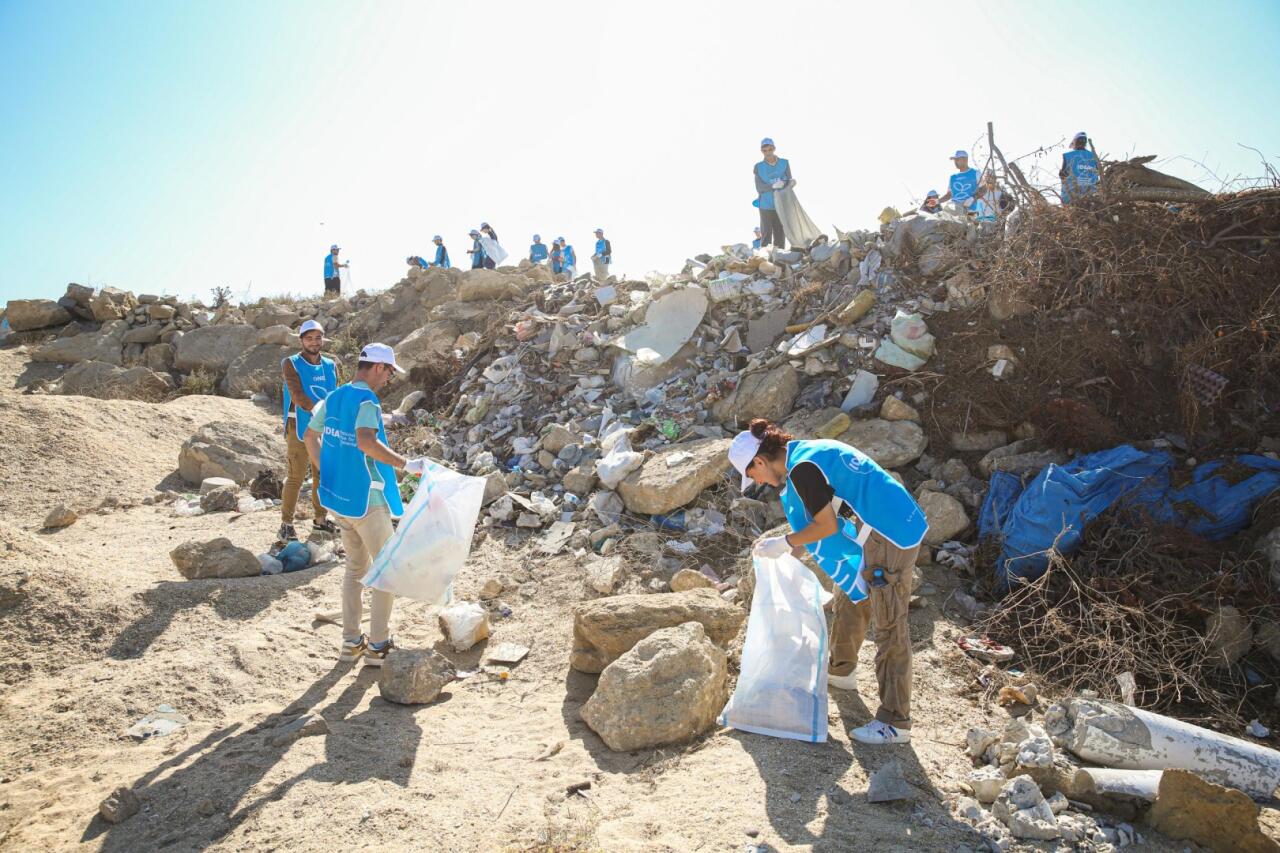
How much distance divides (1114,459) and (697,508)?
2.62 m

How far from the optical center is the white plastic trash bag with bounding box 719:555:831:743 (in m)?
2.90

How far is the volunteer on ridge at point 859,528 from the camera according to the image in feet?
9.24

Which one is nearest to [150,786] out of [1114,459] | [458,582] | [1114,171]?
[458,582]

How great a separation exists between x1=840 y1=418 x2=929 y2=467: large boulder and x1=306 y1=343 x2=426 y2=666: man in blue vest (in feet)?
10.4

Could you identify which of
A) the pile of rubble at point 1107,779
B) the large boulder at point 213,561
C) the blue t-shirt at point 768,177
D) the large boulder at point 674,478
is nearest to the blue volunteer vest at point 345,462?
the large boulder at point 213,561

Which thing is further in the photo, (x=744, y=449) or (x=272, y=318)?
(x=272, y=318)

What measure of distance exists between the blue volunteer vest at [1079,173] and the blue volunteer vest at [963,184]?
2.09m

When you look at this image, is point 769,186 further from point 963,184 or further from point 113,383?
point 113,383

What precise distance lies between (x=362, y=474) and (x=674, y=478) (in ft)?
7.67

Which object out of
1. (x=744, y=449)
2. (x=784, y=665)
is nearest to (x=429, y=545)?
(x=744, y=449)

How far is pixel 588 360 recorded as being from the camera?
25.4 ft

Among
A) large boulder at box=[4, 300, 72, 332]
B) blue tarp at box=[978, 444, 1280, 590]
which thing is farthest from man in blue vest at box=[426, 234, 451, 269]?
blue tarp at box=[978, 444, 1280, 590]

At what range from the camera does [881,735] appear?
114 inches

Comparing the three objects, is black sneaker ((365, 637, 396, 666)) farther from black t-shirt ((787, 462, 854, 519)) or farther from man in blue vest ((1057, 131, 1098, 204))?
man in blue vest ((1057, 131, 1098, 204))
